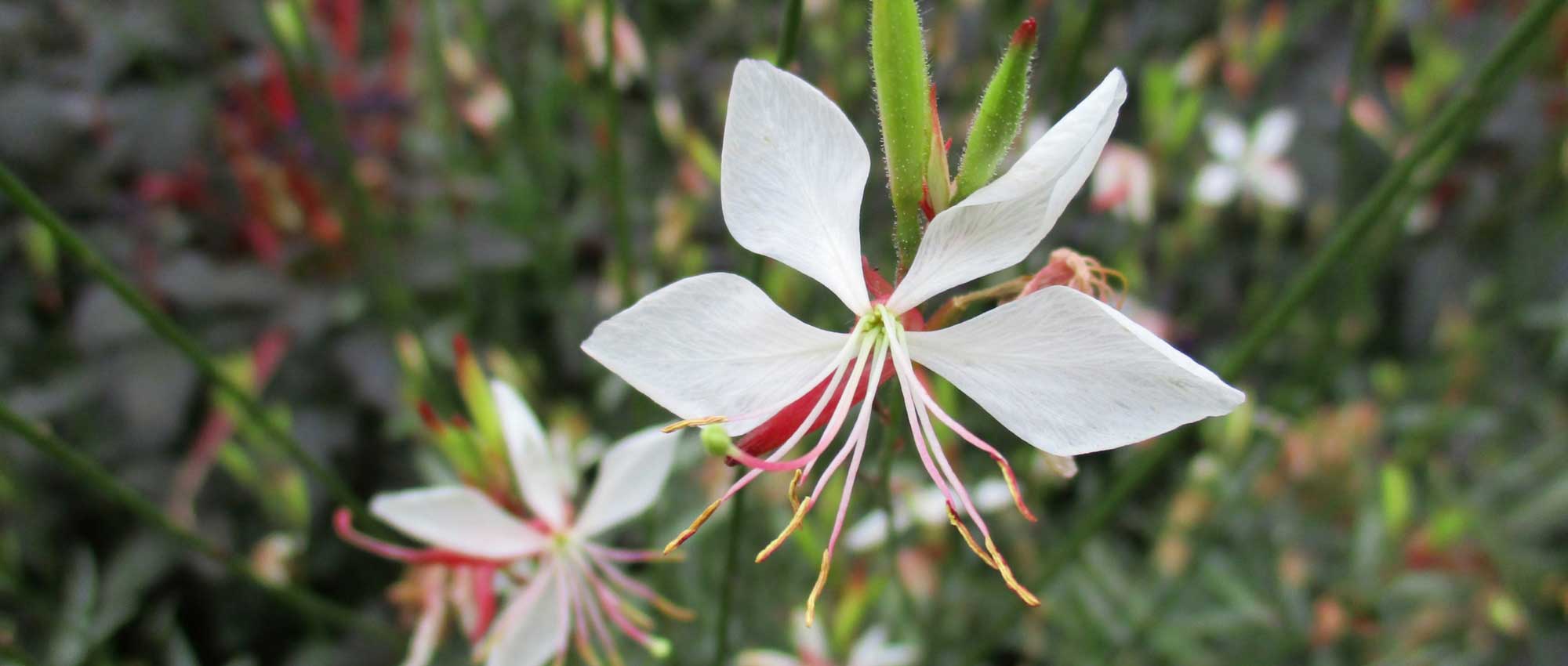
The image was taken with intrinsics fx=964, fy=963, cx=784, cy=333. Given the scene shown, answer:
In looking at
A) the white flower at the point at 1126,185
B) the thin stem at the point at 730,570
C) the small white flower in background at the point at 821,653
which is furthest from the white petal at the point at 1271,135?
the thin stem at the point at 730,570

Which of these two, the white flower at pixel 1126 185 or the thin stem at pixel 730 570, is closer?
the thin stem at pixel 730 570

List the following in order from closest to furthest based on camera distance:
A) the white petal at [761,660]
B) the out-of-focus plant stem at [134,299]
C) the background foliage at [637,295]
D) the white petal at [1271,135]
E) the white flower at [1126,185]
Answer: the out-of-focus plant stem at [134,299]
the white petal at [761,660]
the background foliage at [637,295]
the white flower at [1126,185]
the white petal at [1271,135]

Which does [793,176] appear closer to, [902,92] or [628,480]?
[902,92]

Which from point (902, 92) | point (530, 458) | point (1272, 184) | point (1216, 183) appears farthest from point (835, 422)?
point (1272, 184)

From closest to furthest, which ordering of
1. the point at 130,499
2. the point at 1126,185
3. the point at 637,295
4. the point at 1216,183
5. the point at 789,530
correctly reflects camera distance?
1. the point at 789,530
2. the point at 130,499
3. the point at 637,295
4. the point at 1126,185
5. the point at 1216,183

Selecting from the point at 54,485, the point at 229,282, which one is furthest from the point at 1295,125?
the point at 54,485

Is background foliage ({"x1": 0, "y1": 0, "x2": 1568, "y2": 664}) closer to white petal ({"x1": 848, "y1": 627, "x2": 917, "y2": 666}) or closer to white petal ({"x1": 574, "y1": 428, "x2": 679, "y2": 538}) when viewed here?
white petal ({"x1": 848, "y1": 627, "x2": 917, "y2": 666})

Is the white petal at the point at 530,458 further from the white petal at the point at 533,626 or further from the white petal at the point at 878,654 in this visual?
the white petal at the point at 878,654
